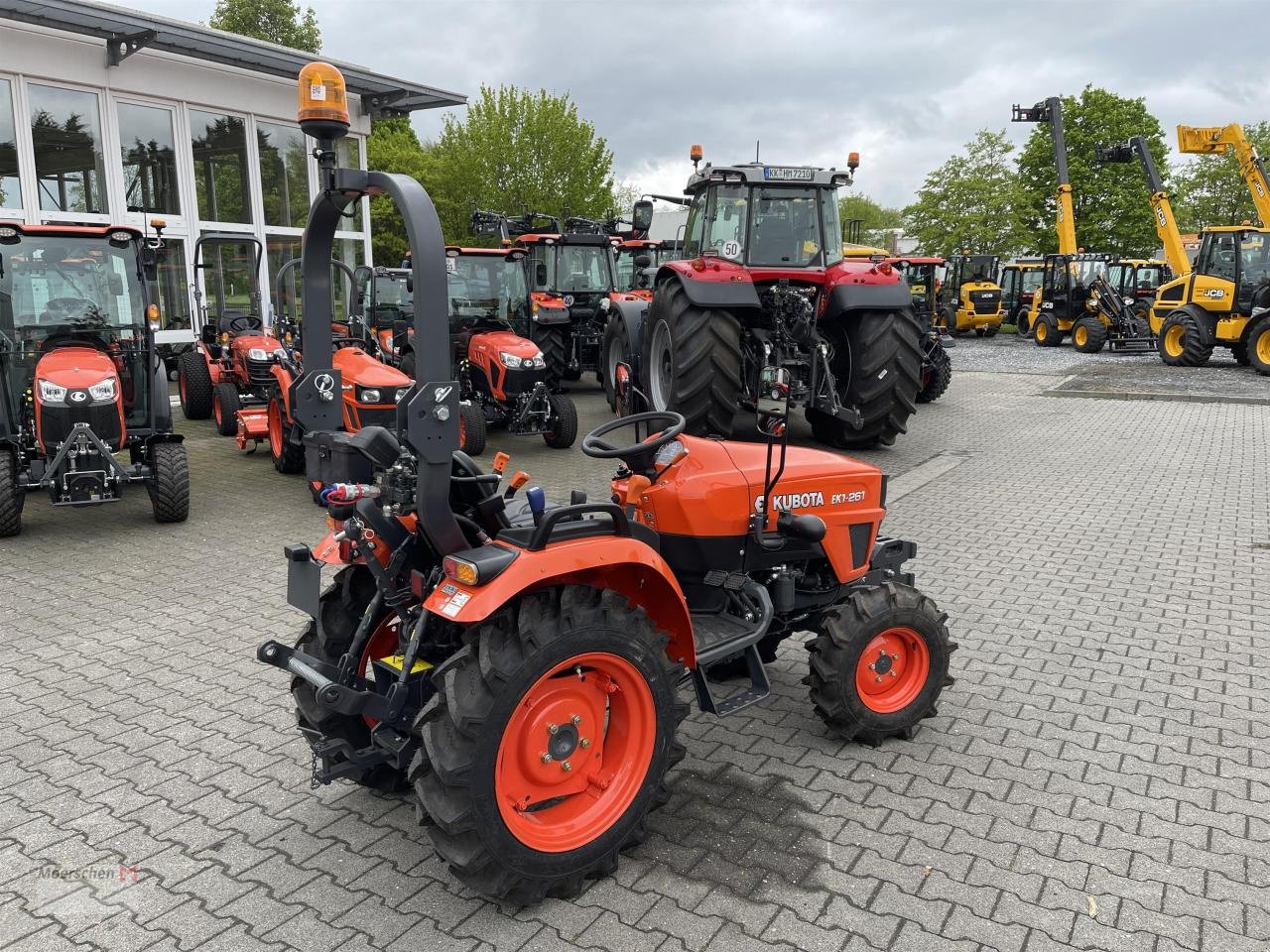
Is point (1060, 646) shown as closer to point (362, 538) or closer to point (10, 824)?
point (362, 538)

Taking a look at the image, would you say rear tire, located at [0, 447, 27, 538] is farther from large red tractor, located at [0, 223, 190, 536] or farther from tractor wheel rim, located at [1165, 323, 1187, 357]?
tractor wheel rim, located at [1165, 323, 1187, 357]

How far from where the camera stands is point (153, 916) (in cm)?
267

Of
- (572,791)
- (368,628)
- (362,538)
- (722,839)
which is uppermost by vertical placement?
(362,538)

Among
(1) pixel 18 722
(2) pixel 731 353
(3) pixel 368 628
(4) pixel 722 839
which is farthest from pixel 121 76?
(4) pixel 722 839

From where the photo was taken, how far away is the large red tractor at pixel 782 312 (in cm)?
878

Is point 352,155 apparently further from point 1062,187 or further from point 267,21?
point 267,21

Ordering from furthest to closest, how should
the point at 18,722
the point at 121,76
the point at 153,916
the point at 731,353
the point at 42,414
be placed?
the point at 121,76, the point at 731,353, the point at 42,414, the point at 18,722, the point at 153,916

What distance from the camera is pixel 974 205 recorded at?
34.7 metres

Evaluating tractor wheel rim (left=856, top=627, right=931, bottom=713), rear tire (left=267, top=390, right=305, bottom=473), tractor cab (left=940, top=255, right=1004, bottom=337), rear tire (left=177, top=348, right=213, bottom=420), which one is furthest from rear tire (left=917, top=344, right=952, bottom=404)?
tractor cab (left=940, top=255, right=1004, bottom=337)

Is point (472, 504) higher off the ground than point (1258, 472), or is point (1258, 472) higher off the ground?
point (472, 504)

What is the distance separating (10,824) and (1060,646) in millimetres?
4505

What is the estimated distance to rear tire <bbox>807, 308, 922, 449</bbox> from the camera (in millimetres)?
9117

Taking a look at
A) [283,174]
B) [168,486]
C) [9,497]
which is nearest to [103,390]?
[168,486]

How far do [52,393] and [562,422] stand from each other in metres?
4.82
